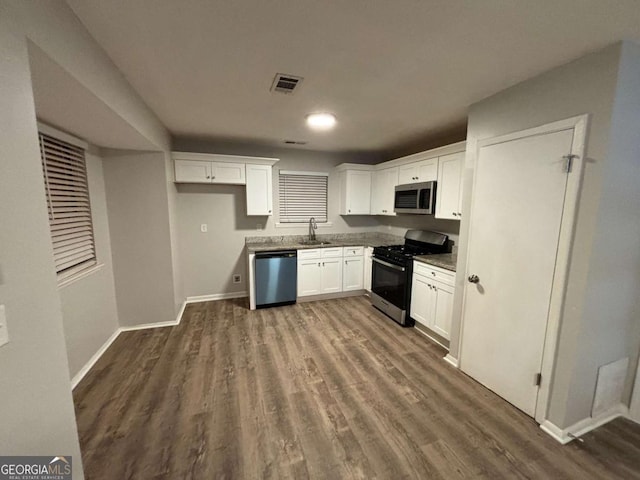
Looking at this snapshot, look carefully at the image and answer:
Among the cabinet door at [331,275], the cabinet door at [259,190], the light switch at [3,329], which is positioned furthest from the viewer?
the cabinet door at [331,275]

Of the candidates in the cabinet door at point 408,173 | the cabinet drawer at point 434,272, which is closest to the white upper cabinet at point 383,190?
the cabinet door at point 408,173

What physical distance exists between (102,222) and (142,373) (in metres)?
1.68

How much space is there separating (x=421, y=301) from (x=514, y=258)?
131cm

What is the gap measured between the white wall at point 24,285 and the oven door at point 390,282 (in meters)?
3.11

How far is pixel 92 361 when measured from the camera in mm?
2545

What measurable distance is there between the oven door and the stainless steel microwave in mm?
819

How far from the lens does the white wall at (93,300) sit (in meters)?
2.23

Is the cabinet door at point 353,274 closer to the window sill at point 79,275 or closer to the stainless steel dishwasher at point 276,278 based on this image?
the stainless steel dishwasher at point 276,278

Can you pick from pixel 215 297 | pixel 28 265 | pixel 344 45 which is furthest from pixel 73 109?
pixel 215 297

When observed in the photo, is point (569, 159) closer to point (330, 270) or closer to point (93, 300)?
point (330, 270)

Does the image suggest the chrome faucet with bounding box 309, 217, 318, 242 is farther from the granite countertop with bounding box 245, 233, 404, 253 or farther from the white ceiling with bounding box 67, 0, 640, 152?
the white ceiling with bounding box 67, 0, 640, 152

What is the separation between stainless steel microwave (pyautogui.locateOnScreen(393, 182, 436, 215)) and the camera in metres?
3.32

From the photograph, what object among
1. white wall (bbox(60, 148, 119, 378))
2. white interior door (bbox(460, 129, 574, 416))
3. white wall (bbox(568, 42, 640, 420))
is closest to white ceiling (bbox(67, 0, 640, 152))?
white wall (bbox(568, 42, 640, 420))

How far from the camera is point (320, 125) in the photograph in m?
3.07
